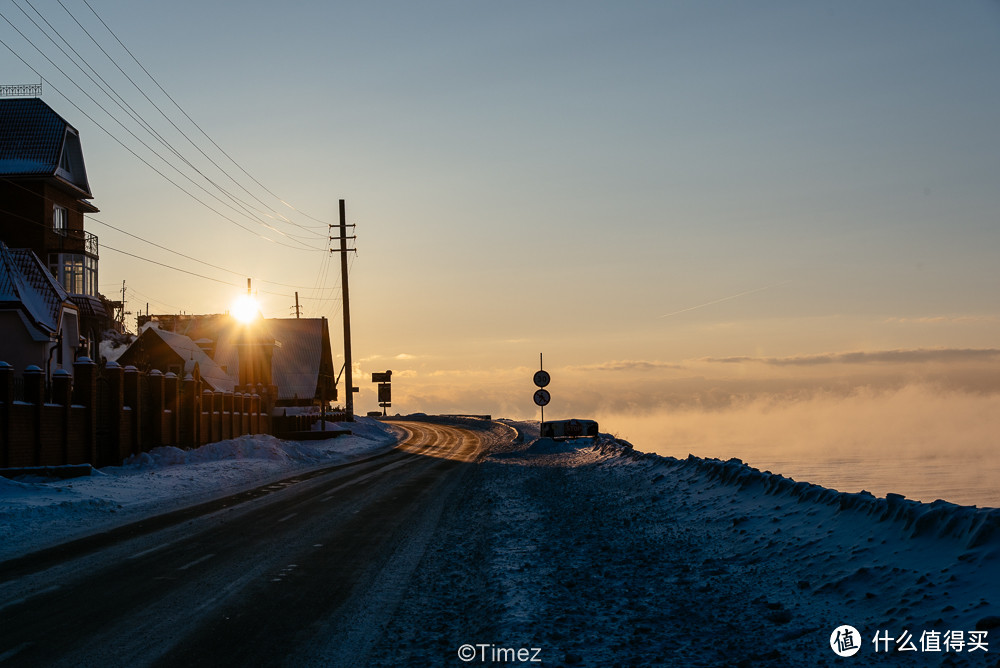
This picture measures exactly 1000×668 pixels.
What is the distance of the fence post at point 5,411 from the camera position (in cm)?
2364

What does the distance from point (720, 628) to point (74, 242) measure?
50.2 m

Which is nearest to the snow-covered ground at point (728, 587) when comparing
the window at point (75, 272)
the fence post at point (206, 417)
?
the fence post at point (206, 417)

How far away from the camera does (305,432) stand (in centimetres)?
5722

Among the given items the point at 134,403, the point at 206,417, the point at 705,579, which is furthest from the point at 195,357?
the point at 705,579

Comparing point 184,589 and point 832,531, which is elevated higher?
point 832,531

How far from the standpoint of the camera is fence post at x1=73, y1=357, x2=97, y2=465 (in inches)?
1110

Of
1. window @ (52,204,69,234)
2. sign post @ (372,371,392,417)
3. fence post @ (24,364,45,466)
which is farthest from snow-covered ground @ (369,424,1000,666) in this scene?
sign post @ (372,371,392,417)

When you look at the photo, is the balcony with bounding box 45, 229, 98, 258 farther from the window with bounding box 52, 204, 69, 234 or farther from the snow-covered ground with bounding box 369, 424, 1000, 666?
the snow-covered ground with bounding box 369, 424, 1000, 666

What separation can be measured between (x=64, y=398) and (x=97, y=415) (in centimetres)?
195

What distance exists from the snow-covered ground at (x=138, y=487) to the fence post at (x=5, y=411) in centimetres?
93

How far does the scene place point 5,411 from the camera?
23.8m

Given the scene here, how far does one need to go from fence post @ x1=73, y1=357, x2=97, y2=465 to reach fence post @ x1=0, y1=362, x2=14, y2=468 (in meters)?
3.90

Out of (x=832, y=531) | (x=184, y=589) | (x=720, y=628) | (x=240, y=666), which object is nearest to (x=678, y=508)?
(x=832, y=531)

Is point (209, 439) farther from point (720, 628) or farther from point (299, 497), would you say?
point (720, 628)
